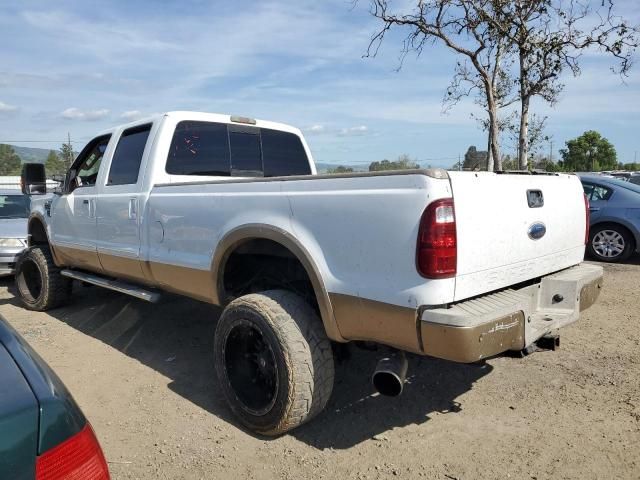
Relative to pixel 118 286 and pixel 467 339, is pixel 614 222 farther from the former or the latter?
pixel 118 286

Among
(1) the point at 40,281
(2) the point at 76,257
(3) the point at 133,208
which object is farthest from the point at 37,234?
(3) the point at 133,208

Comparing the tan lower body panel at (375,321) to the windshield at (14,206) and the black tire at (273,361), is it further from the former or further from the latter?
the windshield at (14,206)

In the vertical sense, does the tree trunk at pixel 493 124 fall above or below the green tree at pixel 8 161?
below

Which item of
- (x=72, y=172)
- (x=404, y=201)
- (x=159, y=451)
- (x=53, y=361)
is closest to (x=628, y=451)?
(x=404, y=201)

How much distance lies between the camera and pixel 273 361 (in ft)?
10.3

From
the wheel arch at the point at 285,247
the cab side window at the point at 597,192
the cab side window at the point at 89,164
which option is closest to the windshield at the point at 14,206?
the cab side window at the point at 89,164

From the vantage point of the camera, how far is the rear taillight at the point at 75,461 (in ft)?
4.43

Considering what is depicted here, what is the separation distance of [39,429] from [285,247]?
1988mm

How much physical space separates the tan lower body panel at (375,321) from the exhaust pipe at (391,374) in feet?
0.50

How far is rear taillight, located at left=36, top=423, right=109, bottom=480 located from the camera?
135 cm

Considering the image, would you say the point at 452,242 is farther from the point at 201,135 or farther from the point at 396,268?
the point at 201,135

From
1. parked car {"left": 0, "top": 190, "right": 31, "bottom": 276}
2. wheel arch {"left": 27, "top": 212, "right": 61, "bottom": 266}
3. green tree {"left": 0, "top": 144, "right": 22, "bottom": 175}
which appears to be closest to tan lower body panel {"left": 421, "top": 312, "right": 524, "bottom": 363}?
wheel arch {"left": 27, "top": 212, "right": 61, "bottom": 266}

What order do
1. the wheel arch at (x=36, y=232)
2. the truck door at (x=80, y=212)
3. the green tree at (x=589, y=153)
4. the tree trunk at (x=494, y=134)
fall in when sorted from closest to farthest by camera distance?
the truck door at (x=80, y=212) < the wheel arch at (x=36, y=232) < the tree trunk at (x=494, y=134) < the green tree at (x=589, y=153)

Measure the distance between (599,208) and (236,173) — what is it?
6.84 meters
